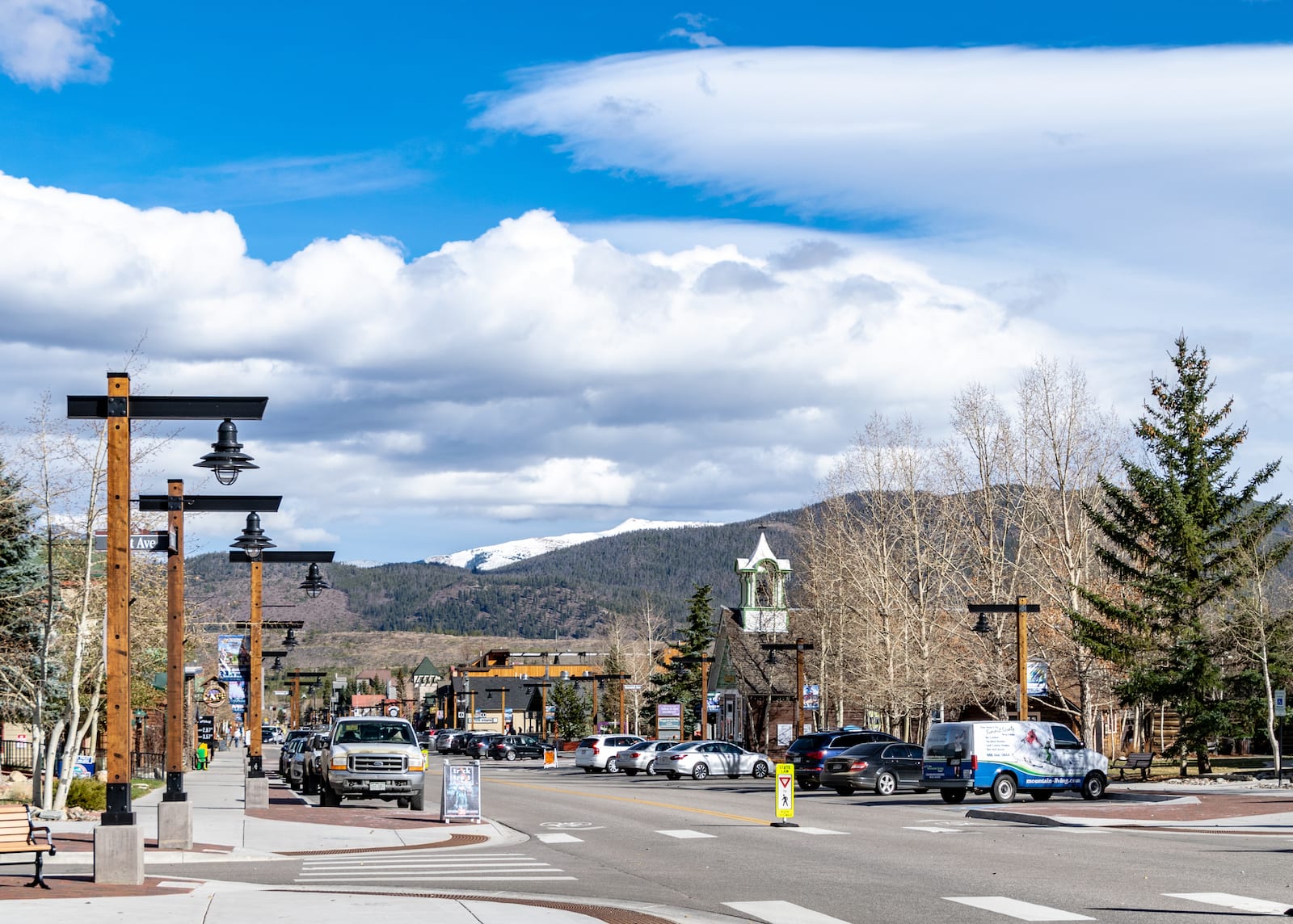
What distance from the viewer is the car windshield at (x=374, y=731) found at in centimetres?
3238

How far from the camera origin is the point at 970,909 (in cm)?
1423

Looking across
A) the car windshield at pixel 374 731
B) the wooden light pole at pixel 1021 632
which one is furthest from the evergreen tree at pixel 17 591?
the wooden light pole at pixel 1021 632

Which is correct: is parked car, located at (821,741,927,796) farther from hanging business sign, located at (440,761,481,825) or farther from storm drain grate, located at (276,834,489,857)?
storm drain grate, located at (276,834,489,857)

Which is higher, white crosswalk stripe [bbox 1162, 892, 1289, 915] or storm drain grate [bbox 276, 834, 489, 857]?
white crosswalk stripe [bbox 1162, 892, 1289, 915]

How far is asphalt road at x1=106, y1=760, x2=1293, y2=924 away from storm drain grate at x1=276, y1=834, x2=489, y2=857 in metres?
0.82

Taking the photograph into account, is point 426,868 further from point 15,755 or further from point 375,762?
point 15,755

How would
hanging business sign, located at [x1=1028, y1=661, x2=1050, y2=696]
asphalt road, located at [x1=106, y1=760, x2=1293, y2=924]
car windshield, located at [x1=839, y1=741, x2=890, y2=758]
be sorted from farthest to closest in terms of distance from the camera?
hanging business sign, located at [x1=1028, y1=661, x2=1050, y2=696] < car windshield, located at [x1=839, y1=741, x2=890, y2=758] < asphalt road, located at [x1=106, y1=760, x2=1293, y2=924]

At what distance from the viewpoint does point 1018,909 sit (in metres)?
14.2

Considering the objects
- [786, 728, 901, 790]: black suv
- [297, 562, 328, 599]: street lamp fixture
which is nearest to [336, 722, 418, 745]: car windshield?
[297, 562, 328, 599]: street lamp fixture

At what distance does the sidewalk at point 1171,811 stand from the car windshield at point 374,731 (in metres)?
12.7

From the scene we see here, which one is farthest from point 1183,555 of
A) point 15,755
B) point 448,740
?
point 448,740

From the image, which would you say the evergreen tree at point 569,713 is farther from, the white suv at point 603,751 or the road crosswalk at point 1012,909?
the road crosswalk at point 1012,909

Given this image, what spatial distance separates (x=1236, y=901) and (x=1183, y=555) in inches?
1266

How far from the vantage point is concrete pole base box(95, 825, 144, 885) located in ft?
50.5
